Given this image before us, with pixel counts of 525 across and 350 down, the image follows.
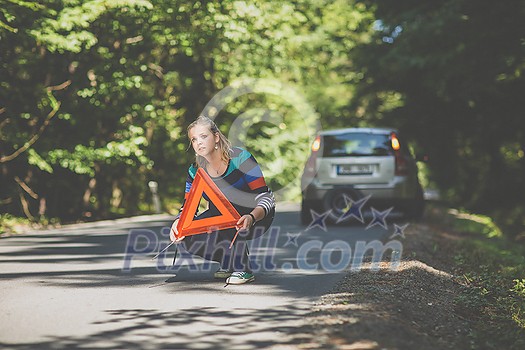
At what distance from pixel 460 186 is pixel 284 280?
1164 inches

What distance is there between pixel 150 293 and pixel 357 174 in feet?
27.7

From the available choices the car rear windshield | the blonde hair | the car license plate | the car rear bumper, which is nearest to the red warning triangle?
the blonde hair

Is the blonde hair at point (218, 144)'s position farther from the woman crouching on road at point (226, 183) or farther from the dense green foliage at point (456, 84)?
the dense green foliage at point (456, 84)

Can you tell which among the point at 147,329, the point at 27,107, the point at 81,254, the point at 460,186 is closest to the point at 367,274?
the point at 147,329

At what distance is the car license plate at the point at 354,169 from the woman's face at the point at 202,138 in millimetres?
8175

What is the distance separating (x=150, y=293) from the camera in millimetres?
7438

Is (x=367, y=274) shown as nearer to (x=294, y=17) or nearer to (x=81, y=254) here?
(x=81, y=254)

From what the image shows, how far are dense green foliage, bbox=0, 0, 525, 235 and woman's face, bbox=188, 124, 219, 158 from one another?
335 inches

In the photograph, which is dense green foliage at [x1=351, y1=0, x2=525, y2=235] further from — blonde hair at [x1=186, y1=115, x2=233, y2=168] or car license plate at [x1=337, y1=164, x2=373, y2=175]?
blonde hair at [x1=186, y1=115, x2=233, y2=168]

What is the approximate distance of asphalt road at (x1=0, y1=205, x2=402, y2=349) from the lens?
219 inches

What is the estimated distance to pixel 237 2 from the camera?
1972cm

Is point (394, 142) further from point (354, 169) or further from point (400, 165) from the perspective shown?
point (354, 169)

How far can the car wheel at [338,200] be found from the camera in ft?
50.5

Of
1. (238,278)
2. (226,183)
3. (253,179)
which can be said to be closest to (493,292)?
(238,278)
